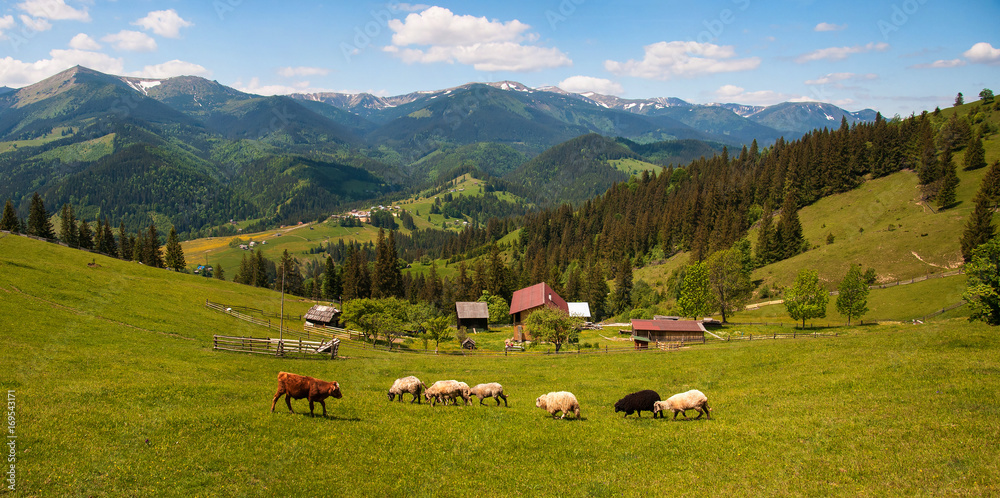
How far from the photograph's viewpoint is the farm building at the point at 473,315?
309ft

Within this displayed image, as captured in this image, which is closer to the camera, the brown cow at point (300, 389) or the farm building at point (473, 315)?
the brown cow at point (300, 389)

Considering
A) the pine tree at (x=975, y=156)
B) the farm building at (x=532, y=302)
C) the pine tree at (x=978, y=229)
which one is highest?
the pine tree at (x=975, y=156)

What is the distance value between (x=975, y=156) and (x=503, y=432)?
449 ft

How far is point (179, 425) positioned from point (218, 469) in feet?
12.4

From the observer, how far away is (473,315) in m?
94.2

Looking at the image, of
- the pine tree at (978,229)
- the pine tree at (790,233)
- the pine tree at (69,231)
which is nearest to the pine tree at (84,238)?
the pine tree at (69,231)

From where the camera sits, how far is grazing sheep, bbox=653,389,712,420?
21797mm

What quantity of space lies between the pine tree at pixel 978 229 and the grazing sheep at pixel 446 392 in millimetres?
86526

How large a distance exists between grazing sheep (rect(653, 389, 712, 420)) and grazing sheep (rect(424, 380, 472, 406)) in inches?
396

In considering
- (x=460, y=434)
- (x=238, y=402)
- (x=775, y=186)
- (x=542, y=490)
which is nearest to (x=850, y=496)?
(x=542, y=490)

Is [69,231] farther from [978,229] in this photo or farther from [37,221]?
[978,229]

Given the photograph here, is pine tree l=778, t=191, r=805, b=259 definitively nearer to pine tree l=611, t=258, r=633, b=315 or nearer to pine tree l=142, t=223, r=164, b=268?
pine tree l=611, t=258, r=633, b=315

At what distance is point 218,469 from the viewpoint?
1346 centimetres

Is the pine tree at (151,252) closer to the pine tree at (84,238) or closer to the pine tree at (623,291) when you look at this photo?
the pine tree at (84,238)
